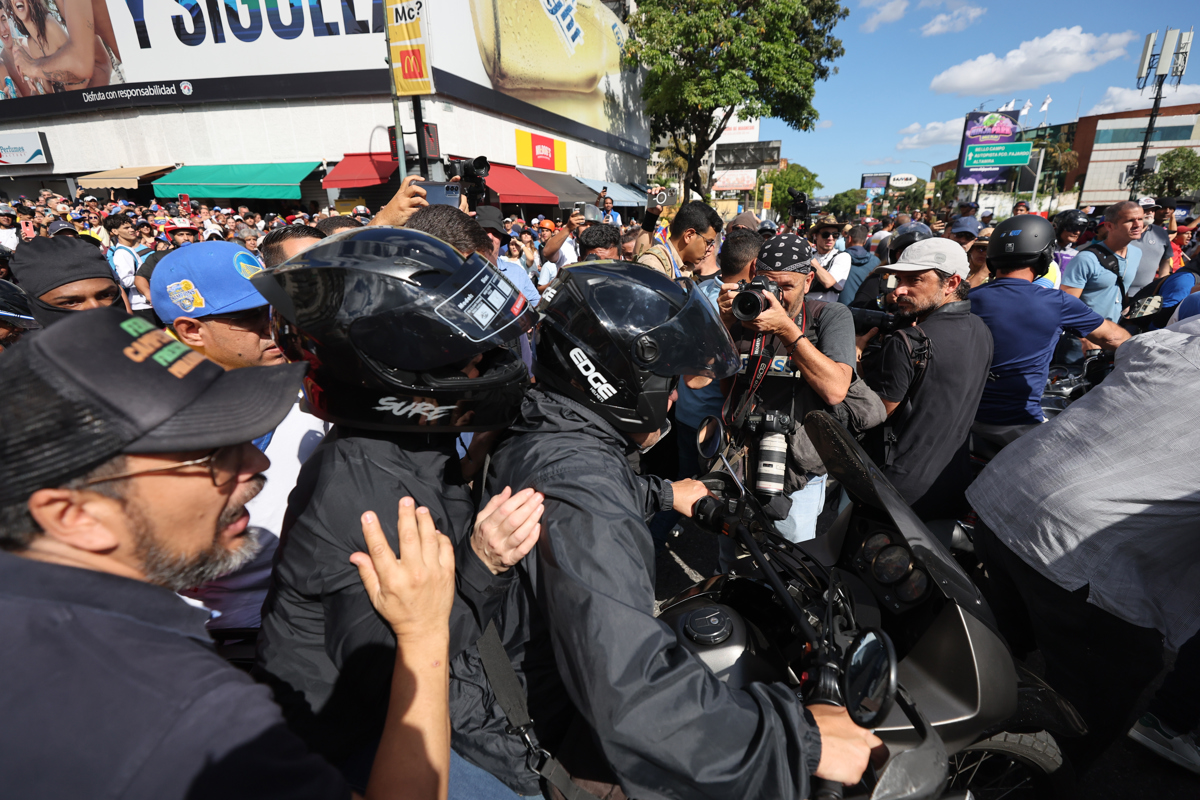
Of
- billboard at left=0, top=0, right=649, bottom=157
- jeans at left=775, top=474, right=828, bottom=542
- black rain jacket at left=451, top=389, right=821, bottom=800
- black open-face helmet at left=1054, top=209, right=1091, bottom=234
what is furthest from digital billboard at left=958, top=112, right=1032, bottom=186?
black rain jacket at left=451, top=389, right=821, bottom=800

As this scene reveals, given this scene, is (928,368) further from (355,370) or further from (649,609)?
(355,370)

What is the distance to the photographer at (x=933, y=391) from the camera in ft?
8.93

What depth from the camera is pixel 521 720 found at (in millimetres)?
1341

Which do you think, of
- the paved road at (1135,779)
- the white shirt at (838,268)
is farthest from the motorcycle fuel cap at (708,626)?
the white shirt at (838,268)

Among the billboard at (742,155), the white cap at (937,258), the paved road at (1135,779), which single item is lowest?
the paved road at (1135,779)

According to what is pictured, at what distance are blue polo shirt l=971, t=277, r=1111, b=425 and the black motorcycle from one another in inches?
70.2

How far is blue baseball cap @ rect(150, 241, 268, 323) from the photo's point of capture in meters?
2.31

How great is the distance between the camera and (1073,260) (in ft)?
17.6

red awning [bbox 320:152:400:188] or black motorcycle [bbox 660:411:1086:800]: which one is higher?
red awning [bbox 320:152:400:188]

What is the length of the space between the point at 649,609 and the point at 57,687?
0.92 metres

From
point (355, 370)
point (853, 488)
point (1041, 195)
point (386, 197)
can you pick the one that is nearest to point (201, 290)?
point (355, 370)

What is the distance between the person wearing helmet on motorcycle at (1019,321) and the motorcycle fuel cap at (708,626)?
98.0 inches

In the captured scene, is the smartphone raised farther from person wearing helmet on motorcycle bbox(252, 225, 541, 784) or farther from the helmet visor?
the helmet visor

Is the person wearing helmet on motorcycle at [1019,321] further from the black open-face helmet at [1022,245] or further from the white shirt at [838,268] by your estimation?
the white shirt at [838,268]
